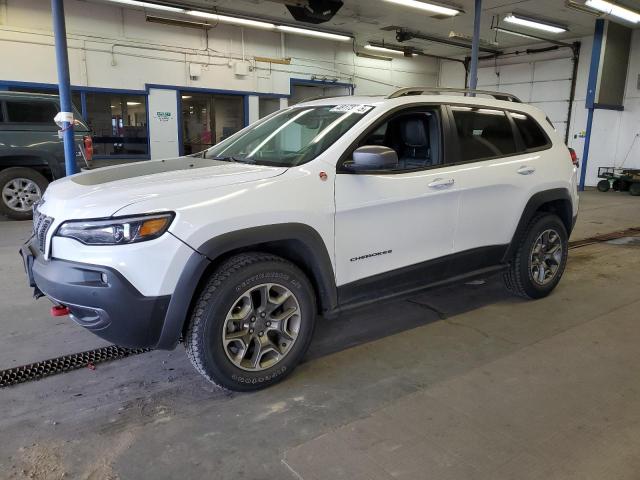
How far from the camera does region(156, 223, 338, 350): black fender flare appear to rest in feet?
7.90

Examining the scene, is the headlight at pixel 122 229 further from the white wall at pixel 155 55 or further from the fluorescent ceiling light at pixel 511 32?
the fluorescent ceiling light at pixel 511 32

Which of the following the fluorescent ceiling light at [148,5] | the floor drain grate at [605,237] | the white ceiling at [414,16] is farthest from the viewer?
the white ceiling at [414,16]

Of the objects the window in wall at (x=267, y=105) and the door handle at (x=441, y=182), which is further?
the window in wall at (x=267, y=105)

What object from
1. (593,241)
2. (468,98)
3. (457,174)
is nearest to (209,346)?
(457,174)

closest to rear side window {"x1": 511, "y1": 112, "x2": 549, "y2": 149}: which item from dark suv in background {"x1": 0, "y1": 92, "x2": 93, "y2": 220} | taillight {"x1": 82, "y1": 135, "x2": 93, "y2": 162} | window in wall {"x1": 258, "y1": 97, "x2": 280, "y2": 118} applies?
dark suv in background {"x1": 0, "y1": 92, "x2": 93, "y2": 220}

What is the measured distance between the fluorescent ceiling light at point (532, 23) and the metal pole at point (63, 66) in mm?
10998

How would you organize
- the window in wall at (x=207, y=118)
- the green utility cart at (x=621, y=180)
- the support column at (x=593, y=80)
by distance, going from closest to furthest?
the green utility cart at (x=621, y=180)
the support column at (x=593, y=80)
the window in wall at (x=207, y=118)

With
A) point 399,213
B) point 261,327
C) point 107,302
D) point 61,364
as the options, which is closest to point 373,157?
point 399,213

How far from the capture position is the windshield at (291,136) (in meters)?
3.03

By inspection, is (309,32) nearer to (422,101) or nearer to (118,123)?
(118,123)

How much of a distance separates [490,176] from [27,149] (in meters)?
7.30

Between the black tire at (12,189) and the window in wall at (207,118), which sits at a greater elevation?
the window in wall at (207,118)

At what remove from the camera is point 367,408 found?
263 centimetres

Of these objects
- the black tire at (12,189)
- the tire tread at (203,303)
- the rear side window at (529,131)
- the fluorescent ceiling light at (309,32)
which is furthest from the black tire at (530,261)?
the fluorescent ceiling light at (309,32)
